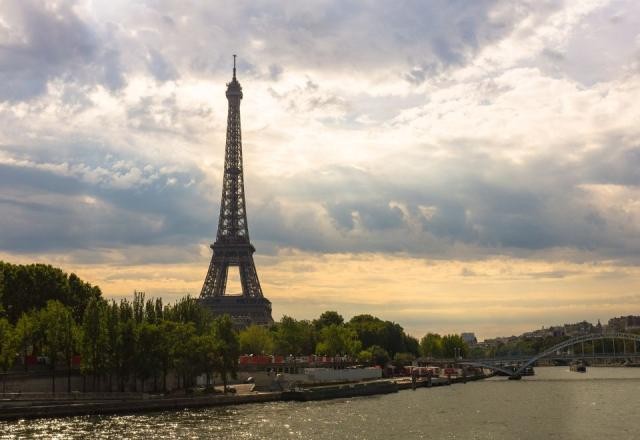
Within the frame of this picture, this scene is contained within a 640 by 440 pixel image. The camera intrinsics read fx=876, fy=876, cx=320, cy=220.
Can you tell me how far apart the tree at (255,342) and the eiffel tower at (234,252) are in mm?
21765

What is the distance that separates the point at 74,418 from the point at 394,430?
24825 millimetres

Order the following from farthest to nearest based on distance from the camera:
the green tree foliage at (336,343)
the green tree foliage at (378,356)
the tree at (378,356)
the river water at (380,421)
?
the tree at (378,356) → the green tree foliage at (378,356) → the green tree foliage at (336,343) → the river water at (380,421)

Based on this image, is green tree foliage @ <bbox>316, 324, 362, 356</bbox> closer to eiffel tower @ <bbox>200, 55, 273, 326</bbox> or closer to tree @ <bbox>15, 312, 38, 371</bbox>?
eiffel tower @ <bbox>200, 55, 273, 326</bbox>

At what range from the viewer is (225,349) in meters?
92.8

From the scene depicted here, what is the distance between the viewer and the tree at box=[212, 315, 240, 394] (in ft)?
300

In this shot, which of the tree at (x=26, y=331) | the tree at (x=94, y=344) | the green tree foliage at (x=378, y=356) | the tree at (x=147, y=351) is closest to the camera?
the tree at (x=26, y=331)

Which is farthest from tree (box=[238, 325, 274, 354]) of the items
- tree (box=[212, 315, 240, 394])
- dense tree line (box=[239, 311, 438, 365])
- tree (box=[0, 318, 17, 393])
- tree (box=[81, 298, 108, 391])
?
tree (box=[0, 318, 17, 393])

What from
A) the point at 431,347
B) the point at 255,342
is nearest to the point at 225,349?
the point at 255,342

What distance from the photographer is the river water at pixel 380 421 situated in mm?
61312

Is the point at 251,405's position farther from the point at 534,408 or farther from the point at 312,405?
the point at 534,408

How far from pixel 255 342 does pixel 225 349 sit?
4092 cm

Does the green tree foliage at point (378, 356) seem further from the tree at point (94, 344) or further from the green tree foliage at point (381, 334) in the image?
the tree at point (94, 344)

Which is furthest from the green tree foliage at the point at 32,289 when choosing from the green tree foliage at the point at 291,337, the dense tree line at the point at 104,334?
the green tree foliage at the point at 291,337

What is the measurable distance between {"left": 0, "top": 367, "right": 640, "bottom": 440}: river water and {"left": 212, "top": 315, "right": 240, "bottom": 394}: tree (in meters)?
7.16
